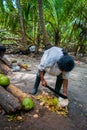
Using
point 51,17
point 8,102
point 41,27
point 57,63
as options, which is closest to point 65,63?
point 57,63

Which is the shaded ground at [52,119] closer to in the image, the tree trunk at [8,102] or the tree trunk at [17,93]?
the tree trunk at [8,102]

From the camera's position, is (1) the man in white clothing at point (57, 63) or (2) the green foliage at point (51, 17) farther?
(2) the green foliage at point (51, 17)

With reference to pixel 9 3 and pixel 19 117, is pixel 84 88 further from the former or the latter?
pixel 9 3

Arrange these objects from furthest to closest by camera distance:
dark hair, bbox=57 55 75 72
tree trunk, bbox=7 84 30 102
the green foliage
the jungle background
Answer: the green foliage
the jungle background
tree trunk, bbox=7 84 30 102
dark hair, bbox=57 55 75 72

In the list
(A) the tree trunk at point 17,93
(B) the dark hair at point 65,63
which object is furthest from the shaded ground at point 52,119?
(B) the dark hair at point 65,63

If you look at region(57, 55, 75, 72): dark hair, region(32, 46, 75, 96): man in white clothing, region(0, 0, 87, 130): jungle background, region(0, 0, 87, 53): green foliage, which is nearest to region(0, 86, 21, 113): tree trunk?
region(32, 46, 75, 96): man in white clothing

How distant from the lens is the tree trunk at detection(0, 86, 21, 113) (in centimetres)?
414

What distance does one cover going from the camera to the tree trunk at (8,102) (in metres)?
4.14

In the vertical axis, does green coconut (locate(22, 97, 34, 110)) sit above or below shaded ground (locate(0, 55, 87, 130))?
Result: above

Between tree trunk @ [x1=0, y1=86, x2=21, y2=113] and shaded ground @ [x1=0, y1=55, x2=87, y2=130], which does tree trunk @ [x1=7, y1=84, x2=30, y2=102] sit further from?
shaded ground @ [x1=0, y1=55, x2=87, y2=130]

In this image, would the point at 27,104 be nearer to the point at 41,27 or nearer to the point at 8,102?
the point at 8,102

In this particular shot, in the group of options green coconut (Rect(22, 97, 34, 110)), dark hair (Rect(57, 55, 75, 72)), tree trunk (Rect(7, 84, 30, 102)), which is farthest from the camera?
tree trunk (Rect(7, 84, 30, 102))

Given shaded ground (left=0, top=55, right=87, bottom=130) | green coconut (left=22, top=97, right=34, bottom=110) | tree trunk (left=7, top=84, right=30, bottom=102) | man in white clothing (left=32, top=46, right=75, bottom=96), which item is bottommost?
shaded ground (left=0, top=55, right=87, bottom=130)

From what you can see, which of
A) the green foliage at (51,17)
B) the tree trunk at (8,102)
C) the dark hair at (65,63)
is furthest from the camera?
the green foliage at (51,17)
